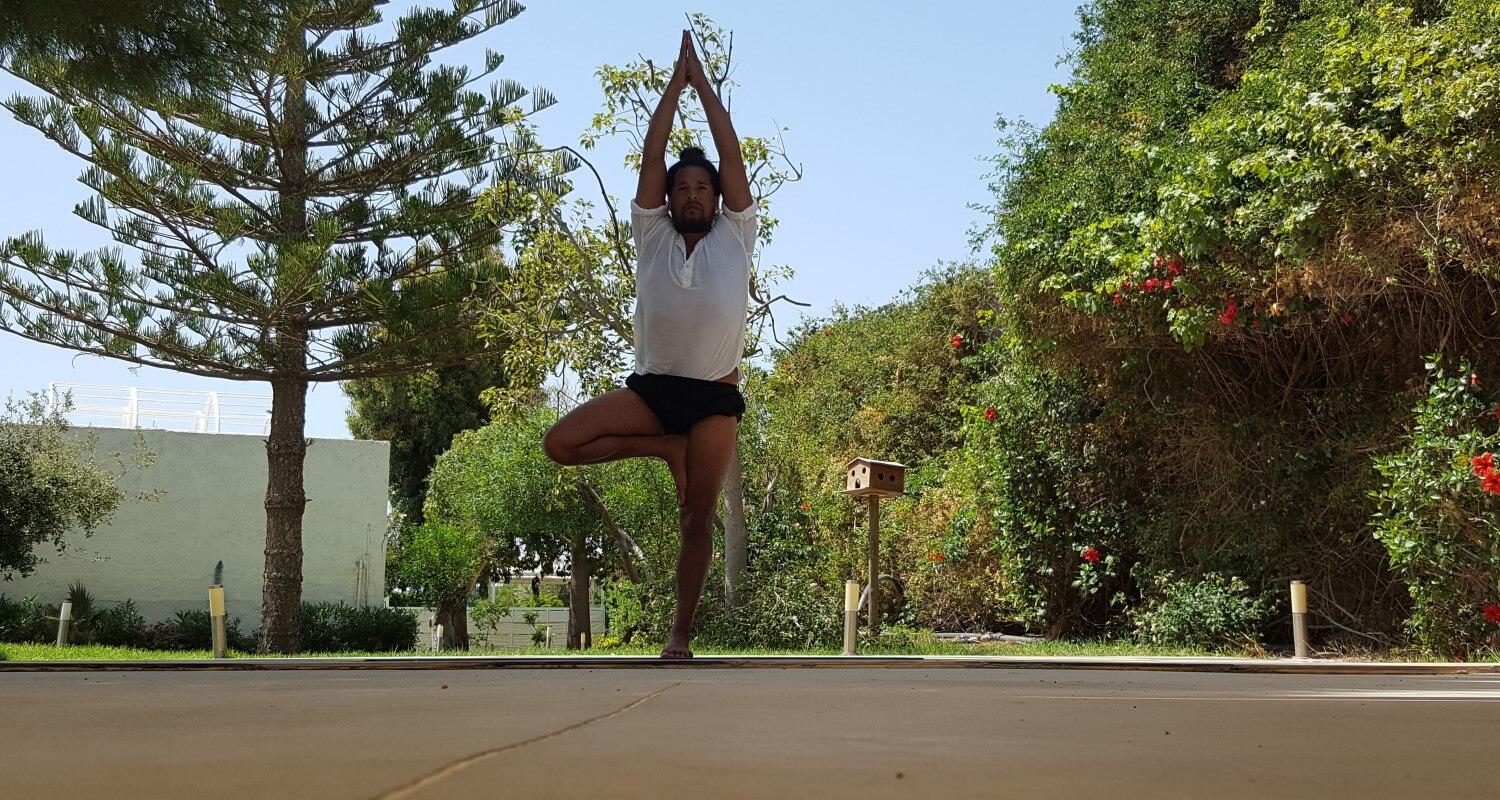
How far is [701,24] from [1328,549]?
224 inches

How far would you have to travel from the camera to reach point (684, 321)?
3785mm

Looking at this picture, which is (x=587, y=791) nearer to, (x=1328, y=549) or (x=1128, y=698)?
(x=1128, y=698)

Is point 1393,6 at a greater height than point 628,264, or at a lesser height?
greater

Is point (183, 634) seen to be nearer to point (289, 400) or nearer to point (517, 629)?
point (289, 400)

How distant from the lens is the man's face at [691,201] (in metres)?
3.91

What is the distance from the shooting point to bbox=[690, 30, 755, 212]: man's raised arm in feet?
12.7

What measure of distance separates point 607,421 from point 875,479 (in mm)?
5207

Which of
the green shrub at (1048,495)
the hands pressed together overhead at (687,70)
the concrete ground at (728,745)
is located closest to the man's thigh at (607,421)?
the hands pressed together overhead at (687,70)

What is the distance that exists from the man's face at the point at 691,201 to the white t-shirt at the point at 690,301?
0.12 ft

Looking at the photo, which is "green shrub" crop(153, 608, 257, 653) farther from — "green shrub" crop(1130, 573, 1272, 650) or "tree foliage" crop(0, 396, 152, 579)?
"green shrub" crop(1130, 573, 1272, 650)

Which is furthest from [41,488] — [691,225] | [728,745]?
[728,745]

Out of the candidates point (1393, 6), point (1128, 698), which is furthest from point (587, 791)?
point (1393, 6)

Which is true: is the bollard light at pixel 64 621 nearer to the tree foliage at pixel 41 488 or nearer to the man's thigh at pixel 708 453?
the tree foliage at pixel 41 488

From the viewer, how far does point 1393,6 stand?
7797mm
